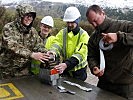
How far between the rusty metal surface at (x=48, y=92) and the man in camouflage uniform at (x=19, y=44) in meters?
0.33

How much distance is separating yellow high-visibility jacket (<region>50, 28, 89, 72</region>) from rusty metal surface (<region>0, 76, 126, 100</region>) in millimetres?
544

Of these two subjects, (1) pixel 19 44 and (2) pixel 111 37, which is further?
(1) pixel 19 44

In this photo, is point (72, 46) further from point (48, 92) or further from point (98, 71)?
point (48, 92)

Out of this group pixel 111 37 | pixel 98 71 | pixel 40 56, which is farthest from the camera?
pixel 40 56

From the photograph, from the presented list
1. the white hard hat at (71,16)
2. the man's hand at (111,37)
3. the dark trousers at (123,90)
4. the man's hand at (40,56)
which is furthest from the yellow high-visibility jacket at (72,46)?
the man's hand at (111,37)

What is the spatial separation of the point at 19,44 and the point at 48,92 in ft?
3.00

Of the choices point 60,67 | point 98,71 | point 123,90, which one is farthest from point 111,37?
point 60,67

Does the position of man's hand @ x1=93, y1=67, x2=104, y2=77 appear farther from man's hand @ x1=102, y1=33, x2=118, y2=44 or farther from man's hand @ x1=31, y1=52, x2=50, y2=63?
man's hand @ x1=31, y1=52, x2=50, y2=63

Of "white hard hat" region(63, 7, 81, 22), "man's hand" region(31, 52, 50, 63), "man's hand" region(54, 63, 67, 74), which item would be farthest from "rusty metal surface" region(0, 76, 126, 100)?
"white hard hat" region(63, 7, 81, 22)

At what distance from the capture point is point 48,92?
3.65 m

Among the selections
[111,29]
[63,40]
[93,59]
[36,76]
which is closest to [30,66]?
[36,76]

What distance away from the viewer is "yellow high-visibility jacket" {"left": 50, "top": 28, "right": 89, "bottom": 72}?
4.47 metres

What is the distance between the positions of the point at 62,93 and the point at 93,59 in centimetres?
71

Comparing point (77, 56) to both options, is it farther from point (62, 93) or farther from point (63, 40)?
point (62, 93)
